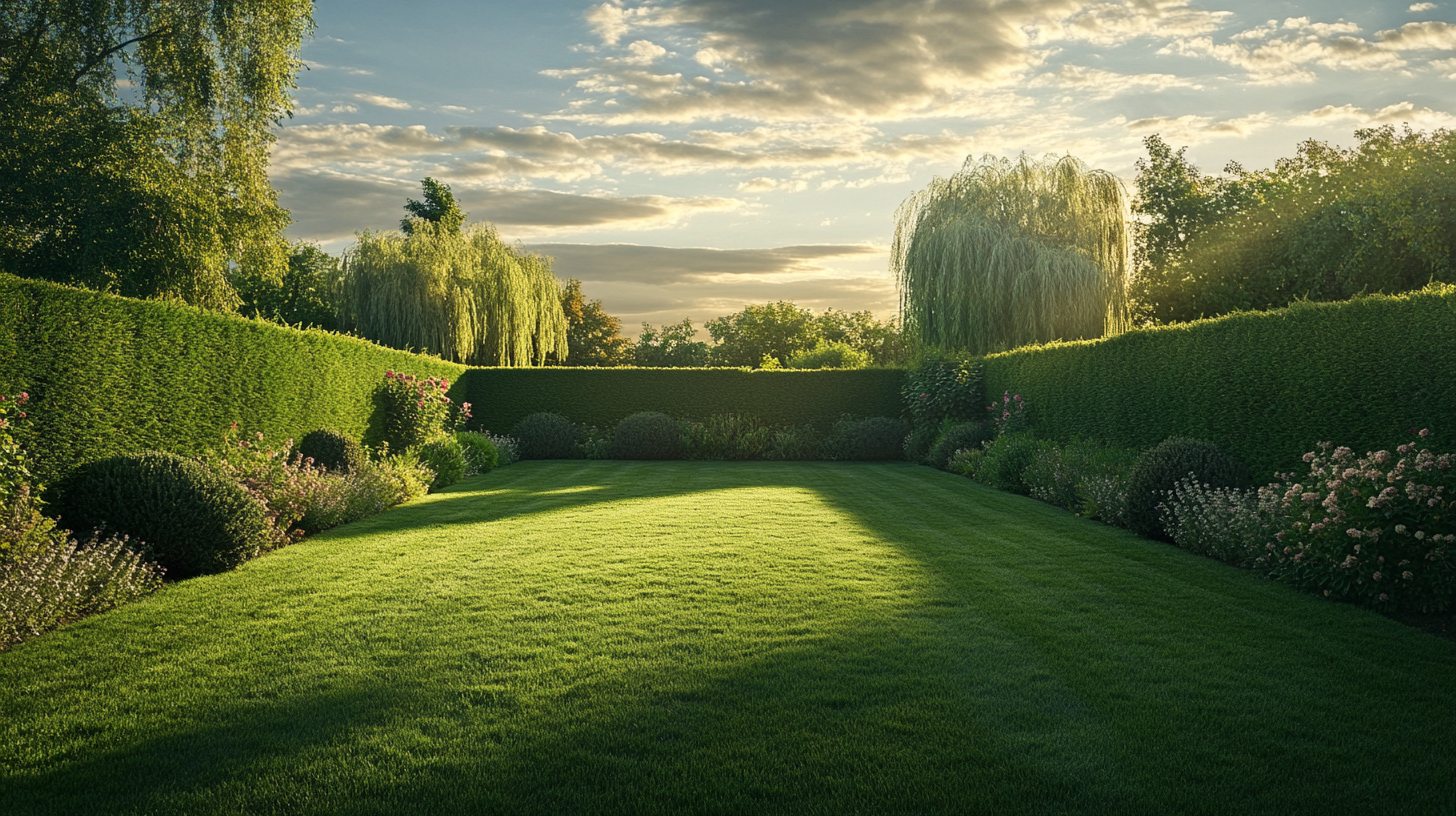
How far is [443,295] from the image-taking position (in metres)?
25.3

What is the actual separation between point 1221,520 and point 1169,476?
112 centimetres

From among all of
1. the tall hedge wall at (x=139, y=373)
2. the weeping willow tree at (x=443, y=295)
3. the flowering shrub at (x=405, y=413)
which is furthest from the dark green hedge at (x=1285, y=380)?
the weeping willow tree at (x=443, y=295)

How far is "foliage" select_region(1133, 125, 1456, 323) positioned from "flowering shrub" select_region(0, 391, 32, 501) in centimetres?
1528

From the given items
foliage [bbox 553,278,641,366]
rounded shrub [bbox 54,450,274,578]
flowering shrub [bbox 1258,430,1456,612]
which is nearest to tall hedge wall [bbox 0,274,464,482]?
rounded shrub [bbox 54,450,274,578]

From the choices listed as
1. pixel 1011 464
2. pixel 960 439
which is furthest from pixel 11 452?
pixel 960 439

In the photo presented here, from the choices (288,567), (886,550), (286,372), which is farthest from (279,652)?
(286,372)

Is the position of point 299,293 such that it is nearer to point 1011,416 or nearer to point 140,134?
point 140,134

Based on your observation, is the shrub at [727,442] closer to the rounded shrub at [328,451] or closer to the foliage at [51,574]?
the rounded shrub at [328,451]

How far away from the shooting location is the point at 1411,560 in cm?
547

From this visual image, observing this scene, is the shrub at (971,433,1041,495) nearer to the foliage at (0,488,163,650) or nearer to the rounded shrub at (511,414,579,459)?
the rounded shrub at (511,414,579,459)

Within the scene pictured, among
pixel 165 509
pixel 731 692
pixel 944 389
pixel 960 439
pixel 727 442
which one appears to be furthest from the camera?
pixel 727 442

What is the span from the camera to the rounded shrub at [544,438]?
19.7 m

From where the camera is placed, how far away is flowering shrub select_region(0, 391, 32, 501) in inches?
223

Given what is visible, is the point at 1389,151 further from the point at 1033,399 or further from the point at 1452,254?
the point at 1033,399
